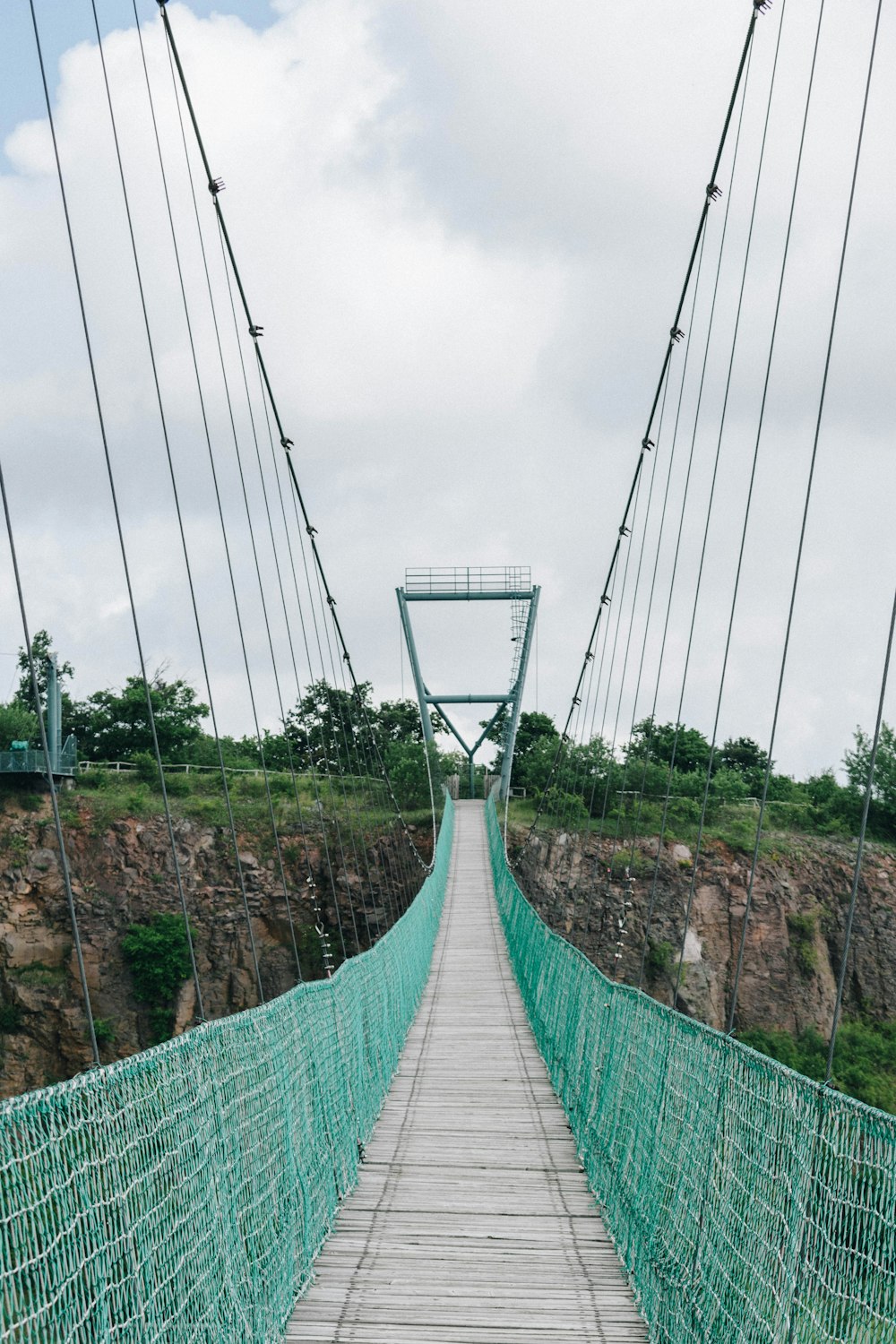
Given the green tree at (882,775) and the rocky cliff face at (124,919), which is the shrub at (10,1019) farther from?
the green tree at (882,775)

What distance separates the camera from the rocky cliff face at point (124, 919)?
71.8ft

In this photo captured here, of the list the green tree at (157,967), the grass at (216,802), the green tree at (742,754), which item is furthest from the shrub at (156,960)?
the green tree at (742,754)

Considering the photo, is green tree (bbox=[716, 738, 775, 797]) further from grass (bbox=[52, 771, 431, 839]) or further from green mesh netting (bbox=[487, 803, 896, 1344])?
green mesh netting (bbox=[487, 803, 896, 1344])

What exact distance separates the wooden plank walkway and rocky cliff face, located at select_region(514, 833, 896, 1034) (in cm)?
1671

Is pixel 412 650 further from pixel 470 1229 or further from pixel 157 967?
pixel 470 1229

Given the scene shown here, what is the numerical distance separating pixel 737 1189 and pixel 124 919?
2197cm

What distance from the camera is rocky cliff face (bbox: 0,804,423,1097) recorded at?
2188 centimetres


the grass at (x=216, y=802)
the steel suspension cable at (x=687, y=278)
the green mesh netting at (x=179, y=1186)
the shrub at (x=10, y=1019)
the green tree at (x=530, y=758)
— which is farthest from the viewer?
the green tree at (x=530, y=758)

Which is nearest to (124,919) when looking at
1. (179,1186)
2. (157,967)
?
(157,967)

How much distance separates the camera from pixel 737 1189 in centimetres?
284

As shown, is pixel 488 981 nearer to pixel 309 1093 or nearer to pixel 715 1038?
pixel 309 1093

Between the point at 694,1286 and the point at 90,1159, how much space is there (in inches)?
68.3

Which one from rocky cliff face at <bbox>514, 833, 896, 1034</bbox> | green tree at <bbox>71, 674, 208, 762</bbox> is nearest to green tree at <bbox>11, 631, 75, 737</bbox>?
green tree at <bbox>71, 674, 208, 762</bbox>

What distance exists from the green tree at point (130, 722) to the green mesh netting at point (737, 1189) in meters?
32.2
